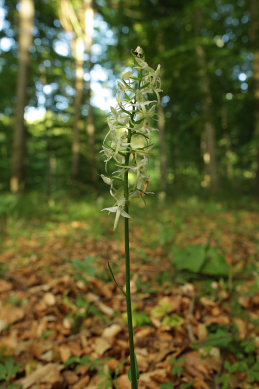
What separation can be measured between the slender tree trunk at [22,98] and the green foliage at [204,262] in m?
5.58

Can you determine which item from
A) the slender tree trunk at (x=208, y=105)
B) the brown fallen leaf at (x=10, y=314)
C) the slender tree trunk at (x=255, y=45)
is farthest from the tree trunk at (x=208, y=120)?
the brown fallen leaf at (x=10, y=314)

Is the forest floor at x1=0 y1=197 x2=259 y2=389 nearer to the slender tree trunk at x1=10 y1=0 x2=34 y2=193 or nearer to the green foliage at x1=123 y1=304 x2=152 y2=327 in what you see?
the green foliage at x1=123 y1=304 x2=152 y2=327

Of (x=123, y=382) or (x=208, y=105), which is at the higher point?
(x=208, y=105)

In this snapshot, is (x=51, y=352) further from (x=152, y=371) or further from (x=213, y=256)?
(x=213, y=256)

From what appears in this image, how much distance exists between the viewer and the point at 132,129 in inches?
40.1

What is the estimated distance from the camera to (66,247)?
387cm

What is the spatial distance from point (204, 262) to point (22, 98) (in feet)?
22.7

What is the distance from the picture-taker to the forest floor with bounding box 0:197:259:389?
1.60 m

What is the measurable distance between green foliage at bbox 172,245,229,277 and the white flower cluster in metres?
1.75

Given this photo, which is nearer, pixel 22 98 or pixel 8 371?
pixel 8 371

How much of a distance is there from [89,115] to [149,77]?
8.20 metres

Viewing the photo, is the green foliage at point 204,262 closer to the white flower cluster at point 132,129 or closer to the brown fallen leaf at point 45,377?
the brown fallen leaf at point 45,377

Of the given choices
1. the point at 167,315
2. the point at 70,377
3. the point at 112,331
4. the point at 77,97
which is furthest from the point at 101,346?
the point at 77,97

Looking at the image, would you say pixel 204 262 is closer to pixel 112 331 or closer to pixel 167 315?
pixel 167 315
